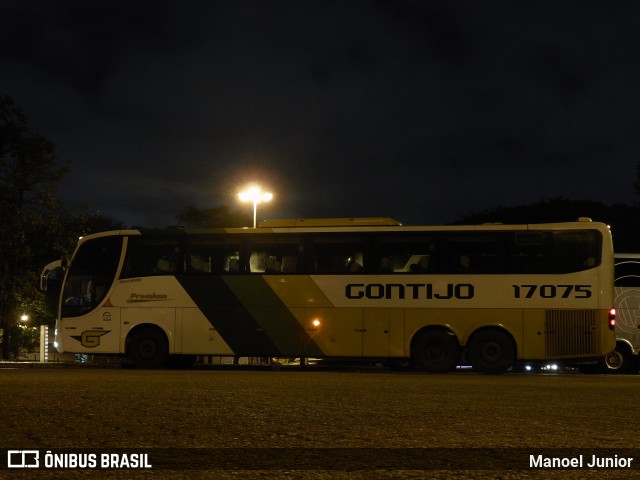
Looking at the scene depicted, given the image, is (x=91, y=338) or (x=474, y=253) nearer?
(x=474, y=253)

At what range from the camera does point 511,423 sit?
10.0 meters

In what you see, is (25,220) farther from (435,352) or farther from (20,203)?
(435,352)

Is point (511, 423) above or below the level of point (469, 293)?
below

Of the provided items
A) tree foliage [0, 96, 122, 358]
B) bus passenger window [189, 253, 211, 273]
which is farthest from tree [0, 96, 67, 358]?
bus passenger window [189, 253, 211, 273]

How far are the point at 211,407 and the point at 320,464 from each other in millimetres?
4389

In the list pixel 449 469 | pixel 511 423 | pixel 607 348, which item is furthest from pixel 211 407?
pixel 607 348

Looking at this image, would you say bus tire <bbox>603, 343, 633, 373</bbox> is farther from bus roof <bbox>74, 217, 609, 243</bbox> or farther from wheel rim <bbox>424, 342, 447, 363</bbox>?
wheel rim <bbox>424, 342, 447, 363</bbox>

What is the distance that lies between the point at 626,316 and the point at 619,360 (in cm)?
128

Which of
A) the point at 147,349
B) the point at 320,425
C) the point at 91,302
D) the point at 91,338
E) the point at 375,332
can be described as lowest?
the point at 320,425

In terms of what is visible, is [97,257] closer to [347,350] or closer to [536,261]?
[347,350]

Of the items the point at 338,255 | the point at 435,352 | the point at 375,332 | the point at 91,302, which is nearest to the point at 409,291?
the point at 375,332

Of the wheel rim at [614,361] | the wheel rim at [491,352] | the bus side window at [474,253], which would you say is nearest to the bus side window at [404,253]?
the bus side window at [474,253]

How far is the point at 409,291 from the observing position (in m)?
20.7

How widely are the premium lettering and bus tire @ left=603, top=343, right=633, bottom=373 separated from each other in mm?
7125
